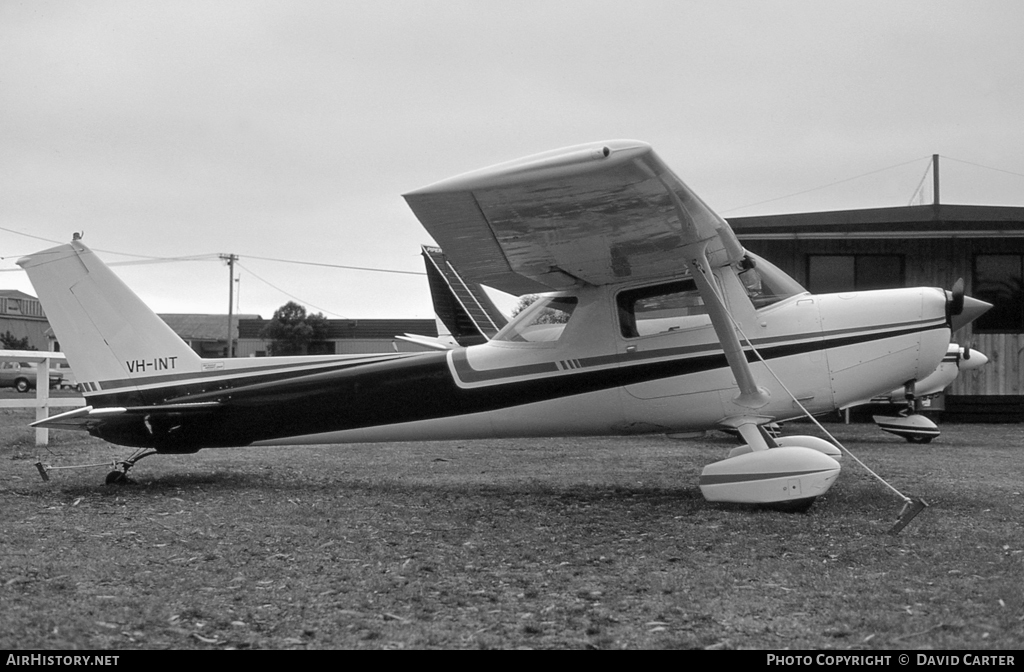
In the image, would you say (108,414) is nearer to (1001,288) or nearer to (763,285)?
(763,285)

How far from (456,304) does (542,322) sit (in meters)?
11.0

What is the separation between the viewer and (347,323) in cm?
5738

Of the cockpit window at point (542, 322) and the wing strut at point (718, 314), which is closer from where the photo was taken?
the wing strut at point (718, 314)

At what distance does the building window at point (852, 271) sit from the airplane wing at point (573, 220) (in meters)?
12.7

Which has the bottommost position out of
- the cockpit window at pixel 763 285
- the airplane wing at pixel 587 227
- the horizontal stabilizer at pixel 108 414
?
the horizontal stabilizer at pixel 108 414

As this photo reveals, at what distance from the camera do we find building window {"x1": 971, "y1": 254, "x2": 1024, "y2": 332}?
18766 millimetres

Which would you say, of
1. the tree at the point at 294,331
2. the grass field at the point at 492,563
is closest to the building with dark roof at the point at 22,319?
the tree at the point at 294,331

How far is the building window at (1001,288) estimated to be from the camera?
739 inches

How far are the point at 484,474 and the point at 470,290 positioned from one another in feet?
33.0

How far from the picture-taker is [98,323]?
25.9ft

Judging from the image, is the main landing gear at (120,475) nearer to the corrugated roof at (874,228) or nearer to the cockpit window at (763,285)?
the cockpit window at (763,285)

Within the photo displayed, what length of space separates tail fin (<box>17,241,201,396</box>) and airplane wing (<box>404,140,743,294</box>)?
3.11 metres

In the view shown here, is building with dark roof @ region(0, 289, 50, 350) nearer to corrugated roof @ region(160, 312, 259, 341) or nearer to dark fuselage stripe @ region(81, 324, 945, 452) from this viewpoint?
corrugated roof @ region(160, 312, 259, 341)

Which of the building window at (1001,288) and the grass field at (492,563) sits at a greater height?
the building window at (1001,288)
